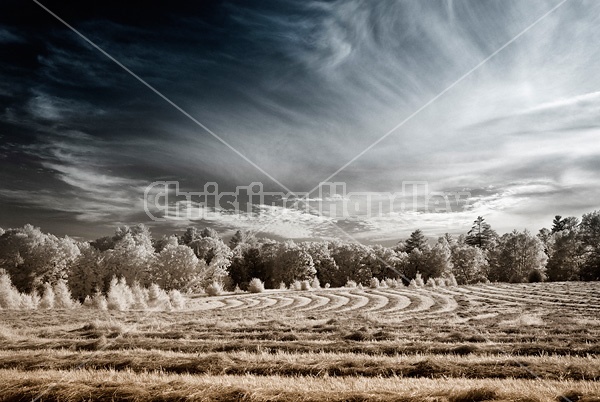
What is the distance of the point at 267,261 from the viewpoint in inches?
3374

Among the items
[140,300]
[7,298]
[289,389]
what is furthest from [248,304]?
[289,389]

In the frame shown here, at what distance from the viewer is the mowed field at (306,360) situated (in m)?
8.02

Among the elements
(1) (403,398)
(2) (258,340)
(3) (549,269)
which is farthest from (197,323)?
(3) (549,269)

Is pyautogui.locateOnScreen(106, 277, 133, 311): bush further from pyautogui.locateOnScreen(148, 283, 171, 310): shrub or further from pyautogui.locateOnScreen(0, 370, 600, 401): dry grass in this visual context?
pyautogui.locateOnScreen(0, 370, 600, 401): dry grass

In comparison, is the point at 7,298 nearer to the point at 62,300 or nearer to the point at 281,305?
the point at 62,300

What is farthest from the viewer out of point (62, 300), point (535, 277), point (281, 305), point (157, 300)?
point (535, 277)

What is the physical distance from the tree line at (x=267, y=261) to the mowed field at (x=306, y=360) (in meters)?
32.2

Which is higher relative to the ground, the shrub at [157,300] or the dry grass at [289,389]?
the dry grass at [289,389]

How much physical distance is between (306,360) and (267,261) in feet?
247

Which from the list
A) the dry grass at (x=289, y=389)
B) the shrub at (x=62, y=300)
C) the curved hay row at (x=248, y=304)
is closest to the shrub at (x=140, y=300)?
the shrub at (x=62, y=300)

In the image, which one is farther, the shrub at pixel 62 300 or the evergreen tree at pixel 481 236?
the evergreen tree at pixel 481 236

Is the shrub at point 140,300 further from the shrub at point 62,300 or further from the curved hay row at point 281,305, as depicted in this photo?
the curved hay row at point 281,305

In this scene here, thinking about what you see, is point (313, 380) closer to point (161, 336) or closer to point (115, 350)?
point (115, 350)

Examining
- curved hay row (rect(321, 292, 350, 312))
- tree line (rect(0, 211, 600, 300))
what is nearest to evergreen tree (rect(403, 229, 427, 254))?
tree line (rect(0, 211, 600, 300))
